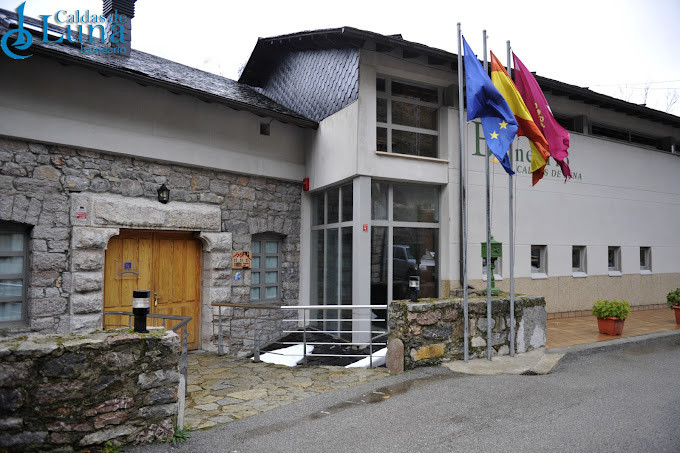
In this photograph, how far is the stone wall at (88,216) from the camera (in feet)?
21.4

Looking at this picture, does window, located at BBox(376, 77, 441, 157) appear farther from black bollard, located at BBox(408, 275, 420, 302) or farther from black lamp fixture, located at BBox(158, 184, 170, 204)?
black lamp fixture, located at BBox(158, 184, 170, 204)

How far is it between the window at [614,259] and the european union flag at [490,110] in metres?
7.45

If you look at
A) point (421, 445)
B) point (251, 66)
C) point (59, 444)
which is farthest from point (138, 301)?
point (251, 66)

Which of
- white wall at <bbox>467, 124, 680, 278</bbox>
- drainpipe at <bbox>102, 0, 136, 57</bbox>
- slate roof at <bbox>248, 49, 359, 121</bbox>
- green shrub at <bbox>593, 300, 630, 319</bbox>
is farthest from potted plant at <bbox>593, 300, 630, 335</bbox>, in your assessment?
drainpipe at <bbox>102, 0, 136, 57</bbox>

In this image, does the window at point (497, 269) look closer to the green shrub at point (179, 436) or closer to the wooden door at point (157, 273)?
the wooden door at point (157, 273)

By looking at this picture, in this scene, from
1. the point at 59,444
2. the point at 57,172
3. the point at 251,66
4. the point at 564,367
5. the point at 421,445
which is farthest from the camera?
the point at 251,66

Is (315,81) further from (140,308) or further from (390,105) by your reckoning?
(140,308)

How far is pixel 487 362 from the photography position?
641cm

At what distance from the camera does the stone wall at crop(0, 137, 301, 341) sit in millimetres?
6512

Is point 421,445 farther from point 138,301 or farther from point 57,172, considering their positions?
point 57,172

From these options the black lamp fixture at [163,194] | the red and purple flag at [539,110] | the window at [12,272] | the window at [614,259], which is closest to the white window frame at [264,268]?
the black lamp fixture at [163,194]

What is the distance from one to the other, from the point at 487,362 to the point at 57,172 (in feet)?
Result: 22.1

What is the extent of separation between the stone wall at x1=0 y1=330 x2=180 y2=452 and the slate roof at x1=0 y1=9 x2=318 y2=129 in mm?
4341

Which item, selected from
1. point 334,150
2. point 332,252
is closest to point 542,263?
point 332,252
